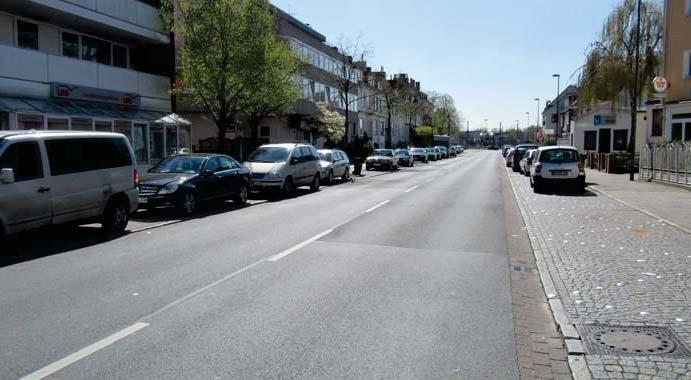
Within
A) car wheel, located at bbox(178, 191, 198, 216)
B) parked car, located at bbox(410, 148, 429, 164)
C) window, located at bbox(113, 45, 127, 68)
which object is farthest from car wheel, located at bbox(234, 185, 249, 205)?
parked car, located at bbox(410, 148, 429, 164)

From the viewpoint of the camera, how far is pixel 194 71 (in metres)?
25.4

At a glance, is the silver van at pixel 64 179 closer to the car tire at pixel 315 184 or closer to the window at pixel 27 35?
the car tire at pixel 315 184

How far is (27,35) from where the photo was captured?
68.8ft

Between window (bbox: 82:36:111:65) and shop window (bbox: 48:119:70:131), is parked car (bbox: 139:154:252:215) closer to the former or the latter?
shop window (bbox: 48:119:70:131)

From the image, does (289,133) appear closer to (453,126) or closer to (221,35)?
(221,35)

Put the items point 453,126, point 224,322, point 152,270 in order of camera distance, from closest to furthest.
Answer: point 224,322 → point 152,270 → point 453,126

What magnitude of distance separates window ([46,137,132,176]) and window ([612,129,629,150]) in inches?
1738

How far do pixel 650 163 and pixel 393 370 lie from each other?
24567 mm

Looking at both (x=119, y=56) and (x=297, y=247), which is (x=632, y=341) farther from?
(x=119, y=56)

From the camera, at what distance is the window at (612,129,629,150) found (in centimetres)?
4719

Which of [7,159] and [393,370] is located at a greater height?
[7,159]

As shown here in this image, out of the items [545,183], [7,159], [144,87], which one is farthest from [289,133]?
[7,159]

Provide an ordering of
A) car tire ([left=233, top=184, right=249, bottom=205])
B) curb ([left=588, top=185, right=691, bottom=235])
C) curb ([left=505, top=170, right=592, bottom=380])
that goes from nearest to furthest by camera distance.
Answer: curb ([left=505, top=170, right=592, bottom=380]) → curb ([left=588, top=185, right=691, bottom=235]) → car tire ([left=233, top=184, right=249, bottom=205])

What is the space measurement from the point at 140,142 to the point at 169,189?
12.3 m
